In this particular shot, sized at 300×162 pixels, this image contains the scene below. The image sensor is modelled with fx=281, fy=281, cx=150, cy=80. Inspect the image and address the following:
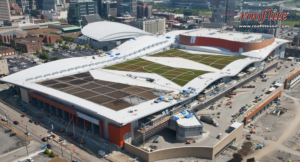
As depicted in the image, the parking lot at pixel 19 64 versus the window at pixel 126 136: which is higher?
the parking lot at pixel 19 64

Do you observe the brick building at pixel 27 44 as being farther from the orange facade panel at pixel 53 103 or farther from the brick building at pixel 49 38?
the orange facade panel at pixel 53 103

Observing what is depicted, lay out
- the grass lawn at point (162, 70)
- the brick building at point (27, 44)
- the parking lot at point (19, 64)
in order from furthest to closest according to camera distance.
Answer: the brick building at point (27, 44)
the parking lot at point (19, 64)
the grass lawn at point (162, 70)

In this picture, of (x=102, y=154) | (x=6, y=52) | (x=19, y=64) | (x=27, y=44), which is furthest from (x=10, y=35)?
(x=102, y=154)

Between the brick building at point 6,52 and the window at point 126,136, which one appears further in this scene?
the brick building at point 6,52

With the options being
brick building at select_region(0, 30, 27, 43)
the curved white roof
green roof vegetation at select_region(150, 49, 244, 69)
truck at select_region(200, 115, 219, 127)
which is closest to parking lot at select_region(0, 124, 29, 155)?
truck at select_region(200, 115, 219, 127)

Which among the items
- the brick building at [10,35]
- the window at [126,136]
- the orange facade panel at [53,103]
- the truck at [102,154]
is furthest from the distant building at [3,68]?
the window at [126,136]

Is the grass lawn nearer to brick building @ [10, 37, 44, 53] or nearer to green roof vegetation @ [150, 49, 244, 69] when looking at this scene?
green roof vegetation @ [150, 49, 244, 69]

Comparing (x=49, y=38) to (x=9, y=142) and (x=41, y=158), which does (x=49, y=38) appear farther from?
(x=41, y=158)

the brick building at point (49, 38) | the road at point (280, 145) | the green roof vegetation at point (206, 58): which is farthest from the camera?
the brick building at point (49, 38)
